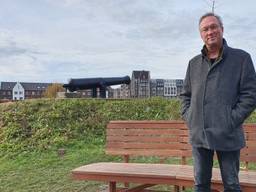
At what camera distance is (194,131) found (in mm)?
3939

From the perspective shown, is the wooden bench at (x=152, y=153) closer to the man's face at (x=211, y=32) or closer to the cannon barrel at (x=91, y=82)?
the man's face at (x=211, y=32)

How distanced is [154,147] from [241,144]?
2380mm

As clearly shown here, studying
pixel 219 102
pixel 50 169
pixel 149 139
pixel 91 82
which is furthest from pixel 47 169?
pixel 91 82

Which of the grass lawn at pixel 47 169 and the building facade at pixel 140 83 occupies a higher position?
the building facade at pixel 140 83

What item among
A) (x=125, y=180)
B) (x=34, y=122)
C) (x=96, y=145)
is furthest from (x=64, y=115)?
(x=125, y=180)

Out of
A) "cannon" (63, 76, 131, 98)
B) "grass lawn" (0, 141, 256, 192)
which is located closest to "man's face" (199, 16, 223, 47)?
"grass lawn" (0, 141, 256, 192)

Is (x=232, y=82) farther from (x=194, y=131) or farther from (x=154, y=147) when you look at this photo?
(x=154, y=147)

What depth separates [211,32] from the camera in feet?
12.9

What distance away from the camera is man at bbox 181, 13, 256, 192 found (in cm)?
379

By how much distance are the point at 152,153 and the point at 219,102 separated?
2471 mm

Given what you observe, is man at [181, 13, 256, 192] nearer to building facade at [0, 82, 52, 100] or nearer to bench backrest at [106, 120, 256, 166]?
bench backrest at [106, 120, 256, 166]

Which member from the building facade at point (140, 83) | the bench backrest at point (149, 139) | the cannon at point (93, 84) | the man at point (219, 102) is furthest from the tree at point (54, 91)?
the man at point (219, 102)

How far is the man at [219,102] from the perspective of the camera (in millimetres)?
3791

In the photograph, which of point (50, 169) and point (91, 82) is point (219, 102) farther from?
point (91, 82)
